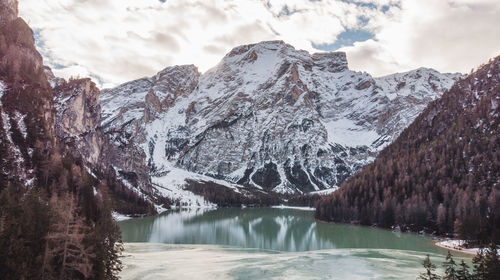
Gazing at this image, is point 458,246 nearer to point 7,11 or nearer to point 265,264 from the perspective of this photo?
point 265,264

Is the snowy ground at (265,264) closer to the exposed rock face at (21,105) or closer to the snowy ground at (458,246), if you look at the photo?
the snowy ground at (458,246)

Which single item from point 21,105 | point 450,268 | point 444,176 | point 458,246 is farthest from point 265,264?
point 444,176

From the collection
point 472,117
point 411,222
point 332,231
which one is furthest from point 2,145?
point 472,117

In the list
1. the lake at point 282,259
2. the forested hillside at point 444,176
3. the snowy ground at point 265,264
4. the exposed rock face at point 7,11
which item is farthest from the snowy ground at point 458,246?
the exposed rock face at point 7,11

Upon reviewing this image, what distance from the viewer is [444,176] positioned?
4609 inches

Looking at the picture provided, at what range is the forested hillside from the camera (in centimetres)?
9689

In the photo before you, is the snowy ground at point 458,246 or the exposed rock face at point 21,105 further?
the exposed rock face at point 21,105

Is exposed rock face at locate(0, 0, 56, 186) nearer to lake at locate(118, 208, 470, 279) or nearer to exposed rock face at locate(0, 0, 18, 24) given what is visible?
exposed rock face at locate(0, 0, 18, 24)

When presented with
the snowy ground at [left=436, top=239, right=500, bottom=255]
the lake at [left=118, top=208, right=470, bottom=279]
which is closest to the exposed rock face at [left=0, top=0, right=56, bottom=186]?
the lake at [left=118, top=208, right=470, bottom=279]

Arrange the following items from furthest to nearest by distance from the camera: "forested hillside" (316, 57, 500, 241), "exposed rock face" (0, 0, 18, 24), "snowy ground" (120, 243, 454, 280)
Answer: "exposed rock face" (0, 0, 18, 24), "forested hillside" (316, 57, 500, 241), "snowy ground" (120, 243, 454, 280)

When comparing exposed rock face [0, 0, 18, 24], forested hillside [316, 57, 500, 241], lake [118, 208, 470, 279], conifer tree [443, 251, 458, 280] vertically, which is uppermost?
exposed rock face [0, 0, 18, 24]

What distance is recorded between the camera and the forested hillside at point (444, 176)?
9689 cm

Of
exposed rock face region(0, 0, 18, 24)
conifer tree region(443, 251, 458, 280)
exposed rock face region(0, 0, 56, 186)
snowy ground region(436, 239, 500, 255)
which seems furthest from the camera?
exposed rock face region(0, 0, 18, 24)

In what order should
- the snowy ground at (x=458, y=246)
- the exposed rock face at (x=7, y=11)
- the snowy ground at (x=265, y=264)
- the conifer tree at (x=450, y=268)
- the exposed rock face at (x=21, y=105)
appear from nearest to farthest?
the conifer tree at (x=450, y=268)
the snowy ground at (x=265, y=264)
the snowy ground at (x=458, y=246)
the exposed rock face at (x=21, y=105)
the exposed rock face at (x=7, y=11)
